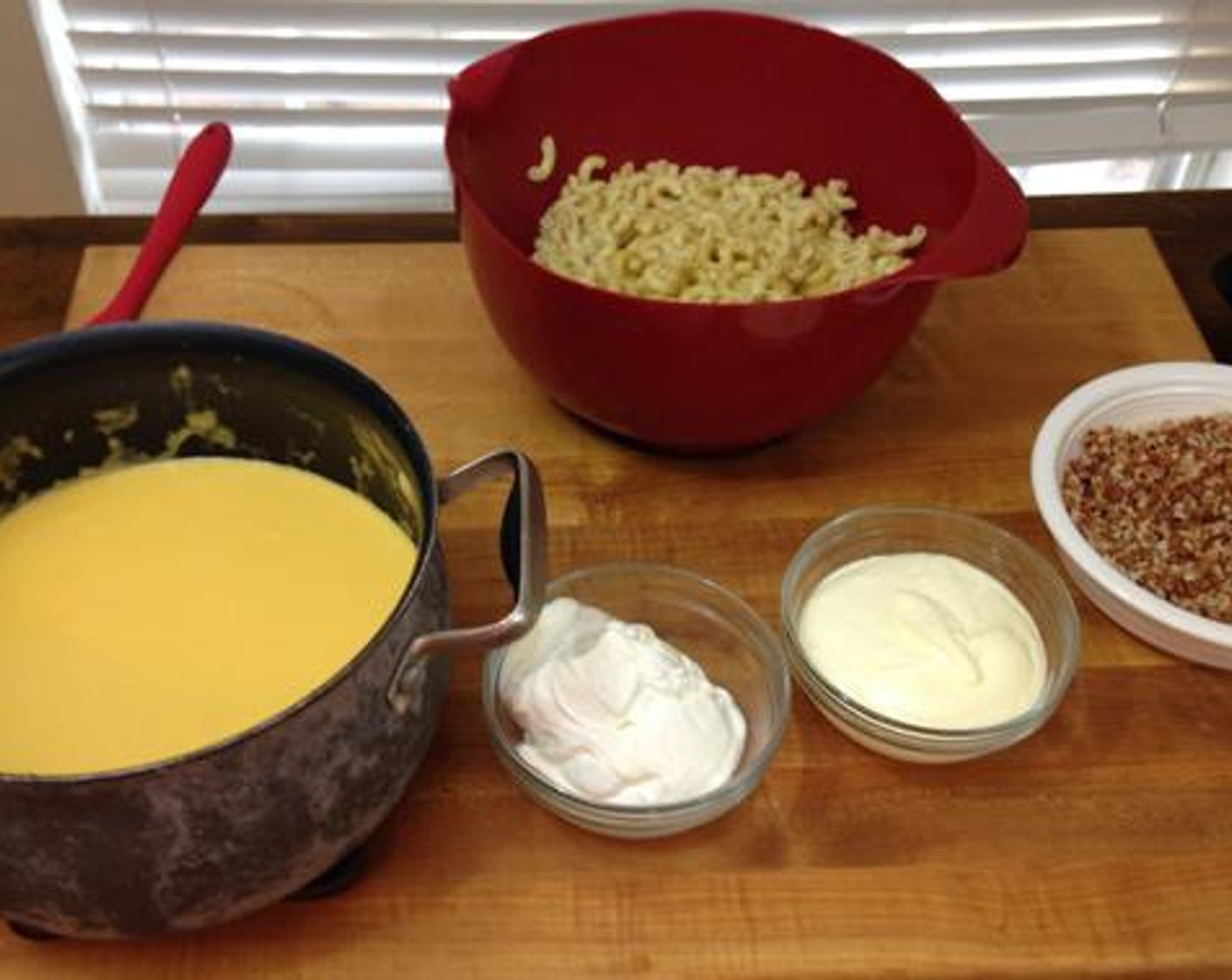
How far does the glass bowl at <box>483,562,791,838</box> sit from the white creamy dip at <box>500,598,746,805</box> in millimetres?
11

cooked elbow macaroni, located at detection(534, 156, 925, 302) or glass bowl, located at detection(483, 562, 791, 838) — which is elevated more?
Answer: cooked elbow macaroni, located at detection(534, 156, 925, 302)

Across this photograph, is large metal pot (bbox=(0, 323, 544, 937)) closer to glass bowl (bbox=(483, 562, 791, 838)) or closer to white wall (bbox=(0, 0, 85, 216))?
glass bowl (bbox=(483, 562, 791, 838))

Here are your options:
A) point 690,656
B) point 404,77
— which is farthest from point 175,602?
point 404,77

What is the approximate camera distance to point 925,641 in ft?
3.14

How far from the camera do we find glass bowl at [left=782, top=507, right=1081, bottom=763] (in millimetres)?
904

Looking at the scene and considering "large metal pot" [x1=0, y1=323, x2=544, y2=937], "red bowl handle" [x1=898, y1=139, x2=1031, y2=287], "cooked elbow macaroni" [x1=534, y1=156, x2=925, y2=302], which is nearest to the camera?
"large metal pot" [x1=0, y1=323, x2=544, y2=937]

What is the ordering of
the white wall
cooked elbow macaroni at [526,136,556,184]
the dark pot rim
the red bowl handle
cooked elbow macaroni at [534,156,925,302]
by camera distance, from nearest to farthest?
the dark pot rim → the red bowl handle → cooked elbow macaroni at [534,156,925,302] → cooked elbow macaroni at [526,136,556,184] → the white wall

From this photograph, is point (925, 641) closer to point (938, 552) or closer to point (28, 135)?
point (938, 552)

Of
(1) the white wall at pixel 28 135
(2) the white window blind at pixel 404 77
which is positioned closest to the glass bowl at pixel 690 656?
(2) the white window blind at pixel 404 77

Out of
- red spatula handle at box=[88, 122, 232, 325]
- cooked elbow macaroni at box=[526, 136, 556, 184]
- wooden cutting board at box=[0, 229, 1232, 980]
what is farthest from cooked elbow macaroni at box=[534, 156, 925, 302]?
red spatula handle at box=[88, 122, 232, 325]

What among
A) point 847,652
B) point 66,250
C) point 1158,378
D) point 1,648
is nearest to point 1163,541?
point 1158,378

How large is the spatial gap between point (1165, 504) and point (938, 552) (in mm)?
166

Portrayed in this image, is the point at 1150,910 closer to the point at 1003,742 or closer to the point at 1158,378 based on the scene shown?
the point at 1003,742

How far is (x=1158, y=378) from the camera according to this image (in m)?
1.14
